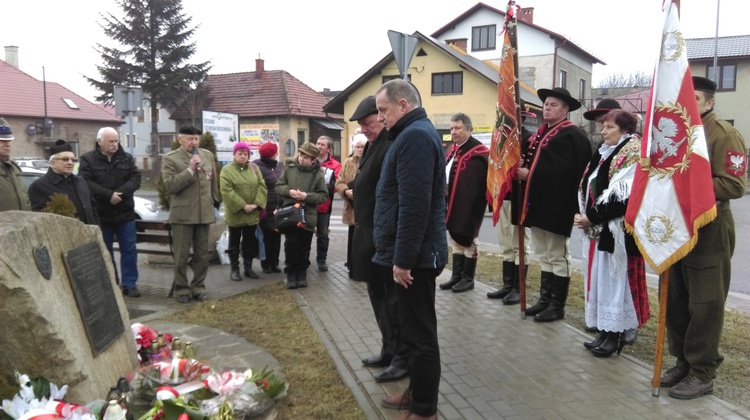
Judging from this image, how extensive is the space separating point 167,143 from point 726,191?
47.0m

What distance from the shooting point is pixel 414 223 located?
3.34 meters

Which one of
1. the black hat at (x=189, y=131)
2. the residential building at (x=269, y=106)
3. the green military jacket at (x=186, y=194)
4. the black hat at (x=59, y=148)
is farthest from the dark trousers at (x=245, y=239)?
the residential building at (x=269, y=106)

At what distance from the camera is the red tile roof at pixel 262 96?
114 ft

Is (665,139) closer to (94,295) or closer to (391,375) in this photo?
(391,375)

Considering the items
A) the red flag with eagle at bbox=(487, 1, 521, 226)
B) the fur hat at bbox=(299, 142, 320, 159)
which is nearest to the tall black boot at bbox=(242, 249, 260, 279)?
the fur hat at bbox=(299, 142, 320, 159)

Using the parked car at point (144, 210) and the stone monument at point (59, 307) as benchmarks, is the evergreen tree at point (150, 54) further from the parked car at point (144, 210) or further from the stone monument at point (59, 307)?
the stone monument at point (59, 307)

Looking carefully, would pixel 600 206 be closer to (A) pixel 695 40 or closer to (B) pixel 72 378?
(B) pixel 72 378

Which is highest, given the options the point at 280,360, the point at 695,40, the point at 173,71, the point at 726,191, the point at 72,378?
the point at 695,40

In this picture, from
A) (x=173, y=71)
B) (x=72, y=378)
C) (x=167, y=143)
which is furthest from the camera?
(x=167, y=143)

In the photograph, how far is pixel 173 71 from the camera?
3622cm

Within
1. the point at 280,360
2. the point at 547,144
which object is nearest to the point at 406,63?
the point at 547,144

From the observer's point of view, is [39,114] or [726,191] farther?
[39,114]

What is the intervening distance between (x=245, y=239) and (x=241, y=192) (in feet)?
2.32

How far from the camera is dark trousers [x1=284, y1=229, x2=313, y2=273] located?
284 inches
